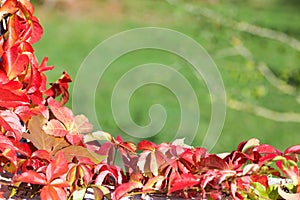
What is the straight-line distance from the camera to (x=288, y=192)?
4.47ft

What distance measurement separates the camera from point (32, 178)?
50.5 inches

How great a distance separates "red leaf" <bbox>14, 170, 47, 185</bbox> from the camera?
4.20 feet

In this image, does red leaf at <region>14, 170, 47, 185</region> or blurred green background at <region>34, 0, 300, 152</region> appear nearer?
red leaf at <region>14, 170, 47, 185</region>

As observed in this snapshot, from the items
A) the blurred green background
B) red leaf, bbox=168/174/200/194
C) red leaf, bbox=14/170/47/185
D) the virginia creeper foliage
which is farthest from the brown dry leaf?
the blurred green background

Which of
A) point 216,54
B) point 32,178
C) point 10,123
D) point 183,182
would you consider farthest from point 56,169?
point 216,54

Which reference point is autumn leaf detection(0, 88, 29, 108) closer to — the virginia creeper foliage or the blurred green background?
the virginia creeper foliage

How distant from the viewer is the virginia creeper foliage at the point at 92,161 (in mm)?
1296

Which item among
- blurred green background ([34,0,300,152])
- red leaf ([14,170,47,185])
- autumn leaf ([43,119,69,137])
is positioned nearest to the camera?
red leaf ([14,170,47,185])

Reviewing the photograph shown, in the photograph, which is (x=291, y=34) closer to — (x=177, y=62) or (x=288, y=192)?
(x=177, y=62)

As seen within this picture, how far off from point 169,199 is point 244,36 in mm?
6525

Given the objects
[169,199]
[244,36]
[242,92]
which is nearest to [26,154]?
[169,199]

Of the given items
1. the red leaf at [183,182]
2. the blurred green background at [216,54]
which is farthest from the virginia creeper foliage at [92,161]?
the blurred green background at [216,54]

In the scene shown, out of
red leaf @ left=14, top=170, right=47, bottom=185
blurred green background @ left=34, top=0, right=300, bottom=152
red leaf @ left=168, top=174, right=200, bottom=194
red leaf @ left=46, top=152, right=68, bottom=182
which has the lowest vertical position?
red leaf @ left=14, top=170, right=47, bottom=185

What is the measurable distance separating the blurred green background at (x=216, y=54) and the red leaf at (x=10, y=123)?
9.01ft
